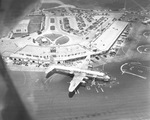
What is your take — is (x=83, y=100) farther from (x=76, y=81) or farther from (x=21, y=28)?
(x=21, y=28)

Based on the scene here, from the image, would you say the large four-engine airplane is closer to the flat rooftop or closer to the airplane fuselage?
the airplane fuselage

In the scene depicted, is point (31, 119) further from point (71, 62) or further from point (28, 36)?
point (28, 36)

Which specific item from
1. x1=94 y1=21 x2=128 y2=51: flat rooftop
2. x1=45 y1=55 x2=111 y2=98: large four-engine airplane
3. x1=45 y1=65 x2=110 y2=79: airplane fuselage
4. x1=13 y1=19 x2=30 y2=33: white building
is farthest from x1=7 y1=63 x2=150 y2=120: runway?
x1=13 y1=19 x2=30 y2=33: white building

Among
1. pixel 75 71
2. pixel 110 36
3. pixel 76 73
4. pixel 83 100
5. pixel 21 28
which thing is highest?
pixel 21 28

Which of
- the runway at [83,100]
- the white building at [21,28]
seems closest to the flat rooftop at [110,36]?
the runway at [83,100]

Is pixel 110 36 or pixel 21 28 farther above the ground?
pixel 21 28

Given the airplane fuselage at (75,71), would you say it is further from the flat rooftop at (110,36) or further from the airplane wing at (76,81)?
the flat rooftop at (110,36)

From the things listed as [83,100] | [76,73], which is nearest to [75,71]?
[76,73]
